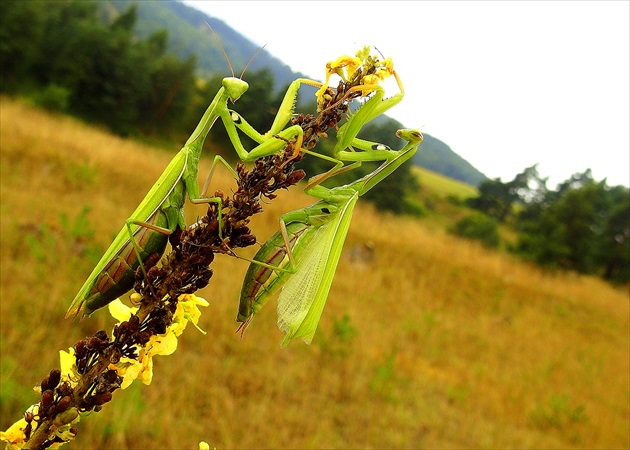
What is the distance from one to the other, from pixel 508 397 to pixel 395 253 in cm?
581

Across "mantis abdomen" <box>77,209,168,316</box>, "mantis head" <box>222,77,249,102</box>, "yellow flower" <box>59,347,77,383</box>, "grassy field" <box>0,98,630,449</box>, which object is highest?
"mantis head" <box>222,77,249,102</box>

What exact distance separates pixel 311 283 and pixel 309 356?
3794 mm

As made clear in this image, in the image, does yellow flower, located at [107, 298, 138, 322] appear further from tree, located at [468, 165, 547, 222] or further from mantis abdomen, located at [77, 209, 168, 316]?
tree, located at [468, 165, 547, 222]

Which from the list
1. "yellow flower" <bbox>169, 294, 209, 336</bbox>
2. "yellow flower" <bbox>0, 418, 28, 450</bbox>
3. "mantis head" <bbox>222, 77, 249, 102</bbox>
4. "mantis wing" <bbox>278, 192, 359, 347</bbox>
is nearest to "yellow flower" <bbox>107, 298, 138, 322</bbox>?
"yellow flower" <bbox>169, 294, 209, 336</bbox>

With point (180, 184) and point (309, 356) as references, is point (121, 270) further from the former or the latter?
point (309, 356)

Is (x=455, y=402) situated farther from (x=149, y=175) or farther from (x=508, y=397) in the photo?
(x=149, y=175)

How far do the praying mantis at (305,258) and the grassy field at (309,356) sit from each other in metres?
2.09

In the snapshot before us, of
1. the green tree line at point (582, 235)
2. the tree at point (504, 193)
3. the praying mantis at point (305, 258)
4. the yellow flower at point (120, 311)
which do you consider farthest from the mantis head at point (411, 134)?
the tree at point (504, 193)

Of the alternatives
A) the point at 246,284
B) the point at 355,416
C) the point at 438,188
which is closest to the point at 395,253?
the point at 355,416

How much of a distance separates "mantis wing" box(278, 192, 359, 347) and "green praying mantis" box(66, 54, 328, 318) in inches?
17.0

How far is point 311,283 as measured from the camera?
4.83 ft

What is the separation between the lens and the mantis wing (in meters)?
1.41

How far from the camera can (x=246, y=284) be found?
134 cm

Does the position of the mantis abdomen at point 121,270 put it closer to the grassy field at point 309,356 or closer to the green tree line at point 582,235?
the grassy field at point 309,356
